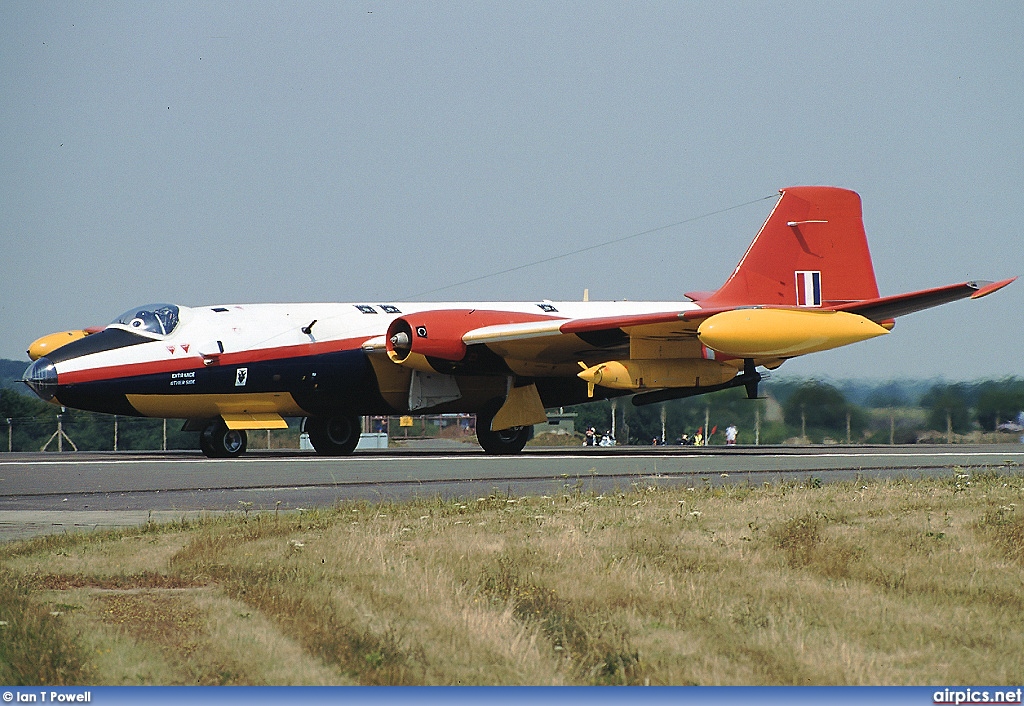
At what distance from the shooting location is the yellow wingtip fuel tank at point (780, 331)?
811 inches

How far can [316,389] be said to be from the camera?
23.6 m

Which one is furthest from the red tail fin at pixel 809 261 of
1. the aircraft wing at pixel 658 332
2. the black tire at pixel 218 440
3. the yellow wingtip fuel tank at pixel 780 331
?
the black tire at pixel 218 440

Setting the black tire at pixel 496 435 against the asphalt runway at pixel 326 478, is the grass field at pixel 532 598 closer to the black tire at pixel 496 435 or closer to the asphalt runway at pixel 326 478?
the asphalt runway at pixel 326 478

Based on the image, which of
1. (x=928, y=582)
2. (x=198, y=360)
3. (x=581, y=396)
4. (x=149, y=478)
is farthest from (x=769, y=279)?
(x=928, y=582)

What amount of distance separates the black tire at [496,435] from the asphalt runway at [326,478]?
3.01 m

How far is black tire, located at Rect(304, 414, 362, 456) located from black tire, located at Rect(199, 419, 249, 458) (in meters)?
2.08

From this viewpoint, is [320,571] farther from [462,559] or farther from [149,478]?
[149,478]

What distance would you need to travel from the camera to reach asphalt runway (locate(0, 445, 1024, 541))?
40.0 ft

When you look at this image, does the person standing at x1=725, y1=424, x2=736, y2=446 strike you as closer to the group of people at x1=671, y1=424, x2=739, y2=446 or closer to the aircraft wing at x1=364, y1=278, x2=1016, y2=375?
the group of people at x1=671, y1=424, x2=739, y2=446

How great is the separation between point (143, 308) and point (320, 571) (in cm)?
1702

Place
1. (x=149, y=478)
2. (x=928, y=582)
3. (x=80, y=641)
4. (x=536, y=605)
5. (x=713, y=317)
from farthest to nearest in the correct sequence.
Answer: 1. (x=713, y=317)
2. (x=149, y=478)
3. (x=928, y=582)
4. (x=536, y=605)
5. (x=80, y=641)

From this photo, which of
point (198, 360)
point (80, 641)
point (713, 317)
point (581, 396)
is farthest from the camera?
point (581, 396)

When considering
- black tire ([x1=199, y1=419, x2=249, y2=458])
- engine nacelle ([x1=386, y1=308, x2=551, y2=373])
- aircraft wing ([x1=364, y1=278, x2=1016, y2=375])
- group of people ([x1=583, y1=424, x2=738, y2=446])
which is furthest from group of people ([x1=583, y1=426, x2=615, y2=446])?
black tire ([x1=199, y1=419, x2=249, y2=458])

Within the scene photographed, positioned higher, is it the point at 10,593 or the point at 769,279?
the point at 769,279
